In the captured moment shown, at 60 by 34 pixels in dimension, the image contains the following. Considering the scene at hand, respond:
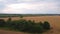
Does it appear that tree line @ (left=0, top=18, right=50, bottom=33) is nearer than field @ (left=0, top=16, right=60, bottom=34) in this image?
Yes

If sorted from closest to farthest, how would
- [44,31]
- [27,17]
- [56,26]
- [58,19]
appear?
[44,31]
[56,26]
[58,19]
[27,17]

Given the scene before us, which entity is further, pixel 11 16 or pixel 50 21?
pixel 11 16

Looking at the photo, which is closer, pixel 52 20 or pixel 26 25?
pixel 26 25

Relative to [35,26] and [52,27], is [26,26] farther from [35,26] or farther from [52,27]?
[52,27]


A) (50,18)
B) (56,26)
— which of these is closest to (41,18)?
(50,18)

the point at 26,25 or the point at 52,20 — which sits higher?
the point at 52,20

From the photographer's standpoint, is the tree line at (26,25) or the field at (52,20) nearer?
the tree line at (26,25)

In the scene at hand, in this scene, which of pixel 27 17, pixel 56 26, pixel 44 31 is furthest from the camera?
pixel 27 17
